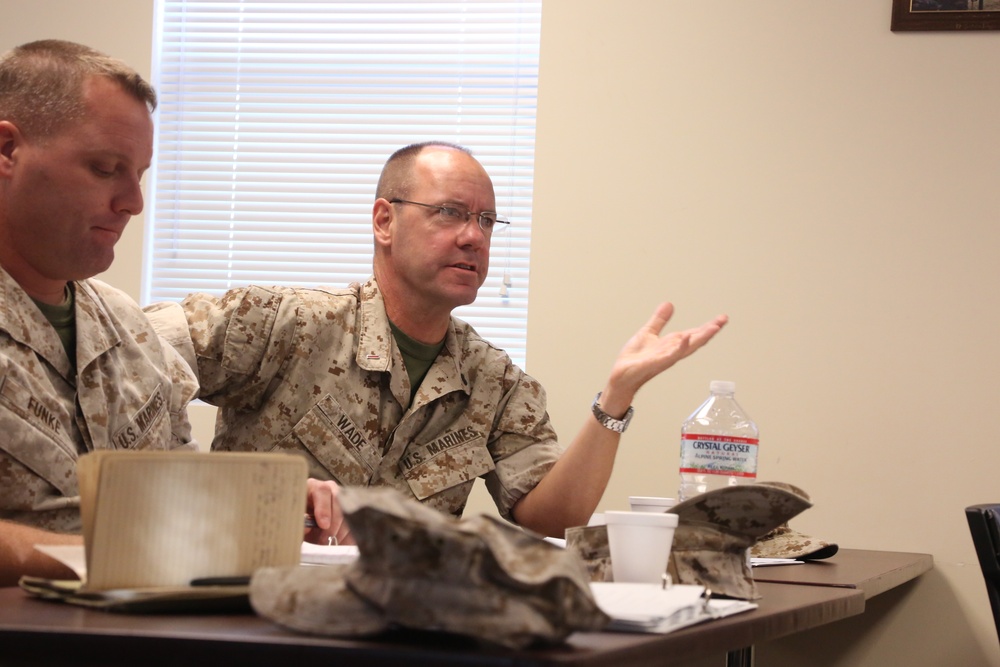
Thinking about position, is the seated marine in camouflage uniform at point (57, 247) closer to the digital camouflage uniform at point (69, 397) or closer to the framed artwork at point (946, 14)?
the digital camouflage uniform at point (69, 397)

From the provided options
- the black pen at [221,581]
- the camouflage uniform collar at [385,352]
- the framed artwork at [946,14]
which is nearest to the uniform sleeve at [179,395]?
the camouflage uniform collar at [385,352]

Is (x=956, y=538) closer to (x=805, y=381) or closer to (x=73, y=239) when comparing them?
(x=805, y=381)

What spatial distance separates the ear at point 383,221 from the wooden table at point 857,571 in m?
1.09

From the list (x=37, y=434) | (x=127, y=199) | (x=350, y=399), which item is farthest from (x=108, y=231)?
(x=350, y=399)

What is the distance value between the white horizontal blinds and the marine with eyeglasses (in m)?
0.62

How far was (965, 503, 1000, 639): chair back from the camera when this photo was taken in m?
2.04

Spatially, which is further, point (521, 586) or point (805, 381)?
point (805, 381)

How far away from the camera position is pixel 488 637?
2.36 ft

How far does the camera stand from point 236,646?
732mm

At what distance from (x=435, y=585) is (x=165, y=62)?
9.18 feet

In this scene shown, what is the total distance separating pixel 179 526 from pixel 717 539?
569 millimetres

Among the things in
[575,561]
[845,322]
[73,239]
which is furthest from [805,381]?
[575,561]

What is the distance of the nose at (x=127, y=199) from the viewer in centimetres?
155

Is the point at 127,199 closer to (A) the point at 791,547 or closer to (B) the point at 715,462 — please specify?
(B) the point at 715,462
